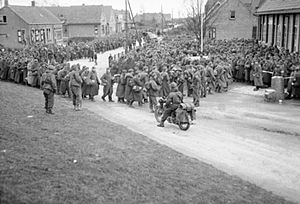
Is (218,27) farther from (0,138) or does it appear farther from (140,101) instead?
(0,138)

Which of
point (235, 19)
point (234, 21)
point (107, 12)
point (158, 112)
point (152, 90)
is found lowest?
point (158, 112)

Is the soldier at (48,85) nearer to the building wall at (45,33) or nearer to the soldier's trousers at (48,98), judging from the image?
the soldier's trousers at (48,98)

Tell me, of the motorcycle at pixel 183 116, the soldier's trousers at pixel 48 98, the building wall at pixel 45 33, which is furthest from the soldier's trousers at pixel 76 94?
the building wall at pixel 45 33

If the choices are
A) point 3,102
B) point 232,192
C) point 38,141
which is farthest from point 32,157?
point 3,102

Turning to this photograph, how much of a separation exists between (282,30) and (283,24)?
0.55 metres

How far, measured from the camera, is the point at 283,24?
32281mm

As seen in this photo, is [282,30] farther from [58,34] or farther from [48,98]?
[58,34]

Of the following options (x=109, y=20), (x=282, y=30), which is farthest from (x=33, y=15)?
(x=282, y=30)

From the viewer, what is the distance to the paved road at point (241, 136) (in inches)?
360

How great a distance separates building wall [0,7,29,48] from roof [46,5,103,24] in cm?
2177

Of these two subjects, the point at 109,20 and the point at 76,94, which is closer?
the point at 76,94

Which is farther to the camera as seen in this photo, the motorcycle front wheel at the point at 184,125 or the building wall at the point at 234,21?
the building wall at the point at 234,21

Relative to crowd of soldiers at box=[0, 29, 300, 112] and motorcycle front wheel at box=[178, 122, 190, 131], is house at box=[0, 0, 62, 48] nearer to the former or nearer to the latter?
crowd of soldiers at box=[0, 29, 300, 112]

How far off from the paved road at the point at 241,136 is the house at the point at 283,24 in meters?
12.0
